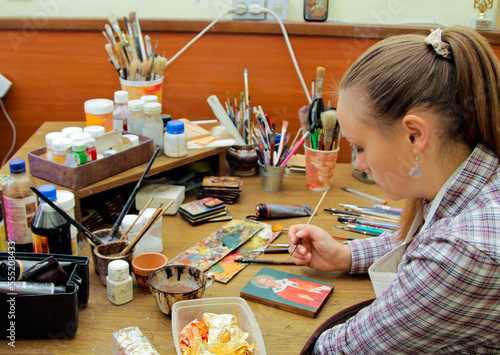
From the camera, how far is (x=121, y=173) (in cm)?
139

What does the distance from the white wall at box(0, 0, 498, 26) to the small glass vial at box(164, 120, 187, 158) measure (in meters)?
0.89

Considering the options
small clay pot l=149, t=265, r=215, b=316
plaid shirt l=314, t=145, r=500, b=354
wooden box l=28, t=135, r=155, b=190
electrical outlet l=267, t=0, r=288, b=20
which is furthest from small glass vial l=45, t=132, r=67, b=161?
electrical outlet l=267, t=0, r=288, b=20

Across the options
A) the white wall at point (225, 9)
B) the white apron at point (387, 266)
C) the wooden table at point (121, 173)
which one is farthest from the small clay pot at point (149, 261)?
the white wall at point (225, 9)

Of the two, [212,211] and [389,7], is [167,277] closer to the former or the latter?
[212,211]

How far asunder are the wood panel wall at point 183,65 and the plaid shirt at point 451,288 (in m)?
1.44

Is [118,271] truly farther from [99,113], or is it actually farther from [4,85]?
[4,85]

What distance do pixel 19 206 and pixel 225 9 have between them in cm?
143

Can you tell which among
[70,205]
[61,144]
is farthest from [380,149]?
[61,144]

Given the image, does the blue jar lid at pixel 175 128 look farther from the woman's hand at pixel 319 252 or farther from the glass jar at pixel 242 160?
the woman's hand at pixel 319 252

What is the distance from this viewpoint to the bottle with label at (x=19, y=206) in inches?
43.6

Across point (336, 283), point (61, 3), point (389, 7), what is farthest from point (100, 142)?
point (389, 7)

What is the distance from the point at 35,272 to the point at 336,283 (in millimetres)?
652

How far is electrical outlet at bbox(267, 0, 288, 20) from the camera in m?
2.17

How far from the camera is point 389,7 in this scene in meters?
2.17
